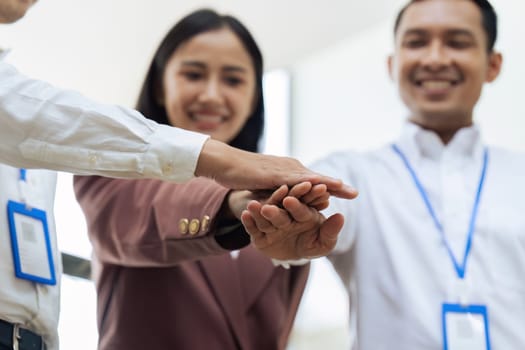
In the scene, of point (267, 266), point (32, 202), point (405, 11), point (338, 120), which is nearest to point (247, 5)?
point (338, 120)

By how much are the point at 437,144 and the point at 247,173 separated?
0.71 meters

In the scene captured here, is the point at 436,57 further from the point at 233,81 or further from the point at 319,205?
the point at 319,205

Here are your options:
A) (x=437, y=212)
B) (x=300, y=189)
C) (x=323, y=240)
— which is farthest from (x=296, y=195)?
(x=437, y=212)

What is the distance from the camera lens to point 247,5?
329 cm

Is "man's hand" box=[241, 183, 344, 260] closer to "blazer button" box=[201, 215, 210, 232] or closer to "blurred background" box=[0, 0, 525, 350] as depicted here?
"blazer button" box=[201, 215, 210, 232]

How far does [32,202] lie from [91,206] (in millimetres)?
162

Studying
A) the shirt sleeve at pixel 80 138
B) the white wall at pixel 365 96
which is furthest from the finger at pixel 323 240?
the white wall at pixel 365 96

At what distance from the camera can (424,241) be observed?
1632mm

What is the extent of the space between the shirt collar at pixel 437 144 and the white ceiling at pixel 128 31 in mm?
821

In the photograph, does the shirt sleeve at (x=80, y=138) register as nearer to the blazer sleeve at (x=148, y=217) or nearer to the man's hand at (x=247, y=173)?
the man's hand at (x=247, y=173)

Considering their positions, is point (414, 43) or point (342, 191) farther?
point (414, 43)

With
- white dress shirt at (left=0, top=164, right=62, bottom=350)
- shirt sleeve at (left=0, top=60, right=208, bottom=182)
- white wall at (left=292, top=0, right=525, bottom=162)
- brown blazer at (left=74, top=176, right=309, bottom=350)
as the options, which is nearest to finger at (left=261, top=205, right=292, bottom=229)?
shirt sleeve at (left=0, top=60, right=208, bottom=182)

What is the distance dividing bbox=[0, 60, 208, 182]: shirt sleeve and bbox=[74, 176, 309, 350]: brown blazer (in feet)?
0.84

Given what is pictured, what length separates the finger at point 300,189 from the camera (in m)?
1.14
